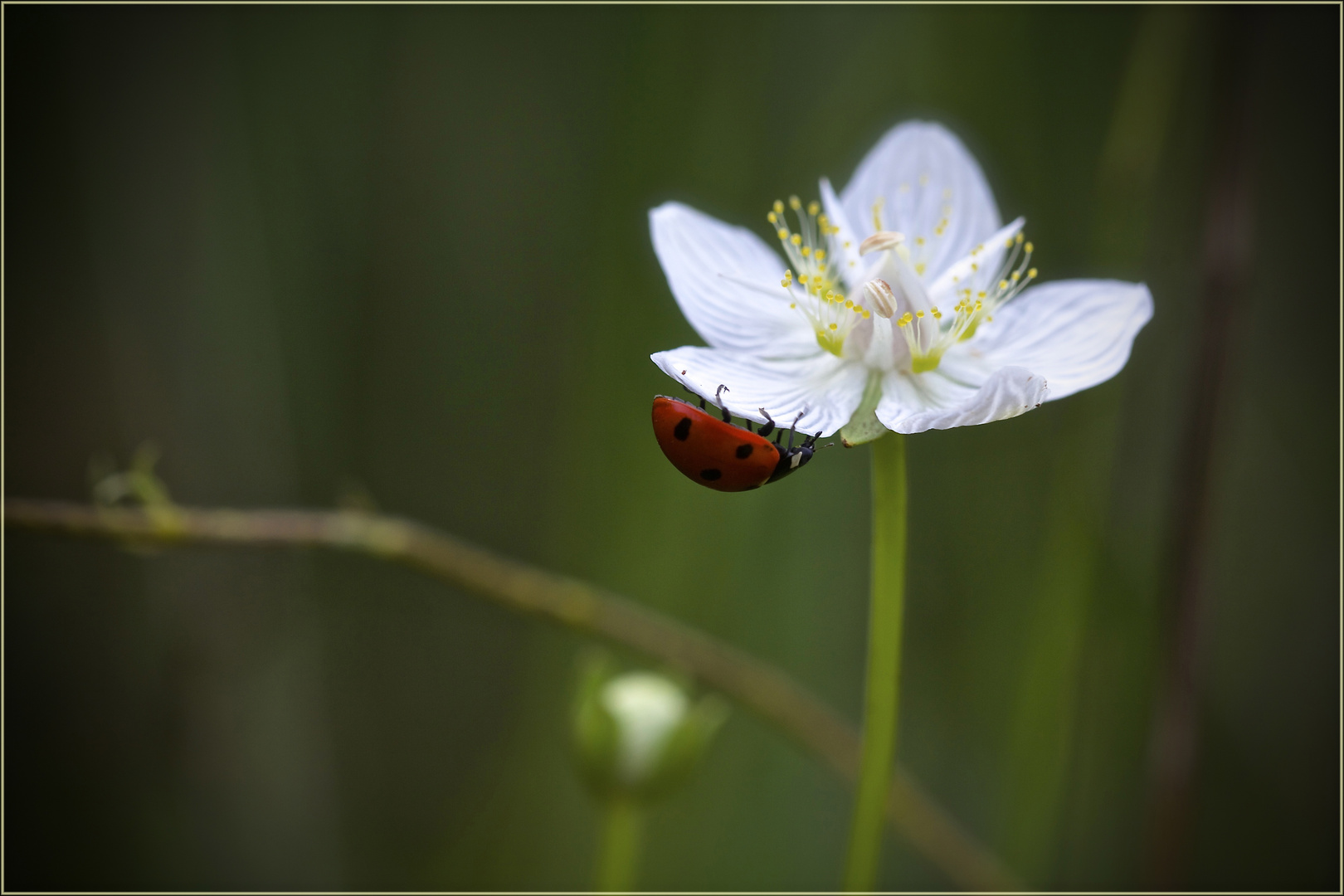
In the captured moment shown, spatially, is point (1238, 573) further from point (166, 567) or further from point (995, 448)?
point (166, 567)

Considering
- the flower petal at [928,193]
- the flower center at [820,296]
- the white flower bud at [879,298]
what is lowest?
the white flower bud at [879,298]

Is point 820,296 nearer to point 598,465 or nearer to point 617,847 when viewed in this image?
point 617,847

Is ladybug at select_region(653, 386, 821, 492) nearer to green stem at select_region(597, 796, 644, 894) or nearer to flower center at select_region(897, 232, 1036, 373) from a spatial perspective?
flower center at select_region(897, 232, 1036, 373)

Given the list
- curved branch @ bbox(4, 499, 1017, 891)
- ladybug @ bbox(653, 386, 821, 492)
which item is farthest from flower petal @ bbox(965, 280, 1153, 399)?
curved branch @ bbox(4, 499, 1017, 891)

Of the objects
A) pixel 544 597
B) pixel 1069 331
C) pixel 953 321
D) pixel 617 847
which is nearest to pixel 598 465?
pixel 544 597

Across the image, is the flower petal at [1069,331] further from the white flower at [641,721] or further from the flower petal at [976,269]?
the white flower at [641,721]

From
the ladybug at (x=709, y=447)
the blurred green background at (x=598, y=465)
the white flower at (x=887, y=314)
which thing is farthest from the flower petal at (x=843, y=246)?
the blurred green background at (x=598, y=465)
